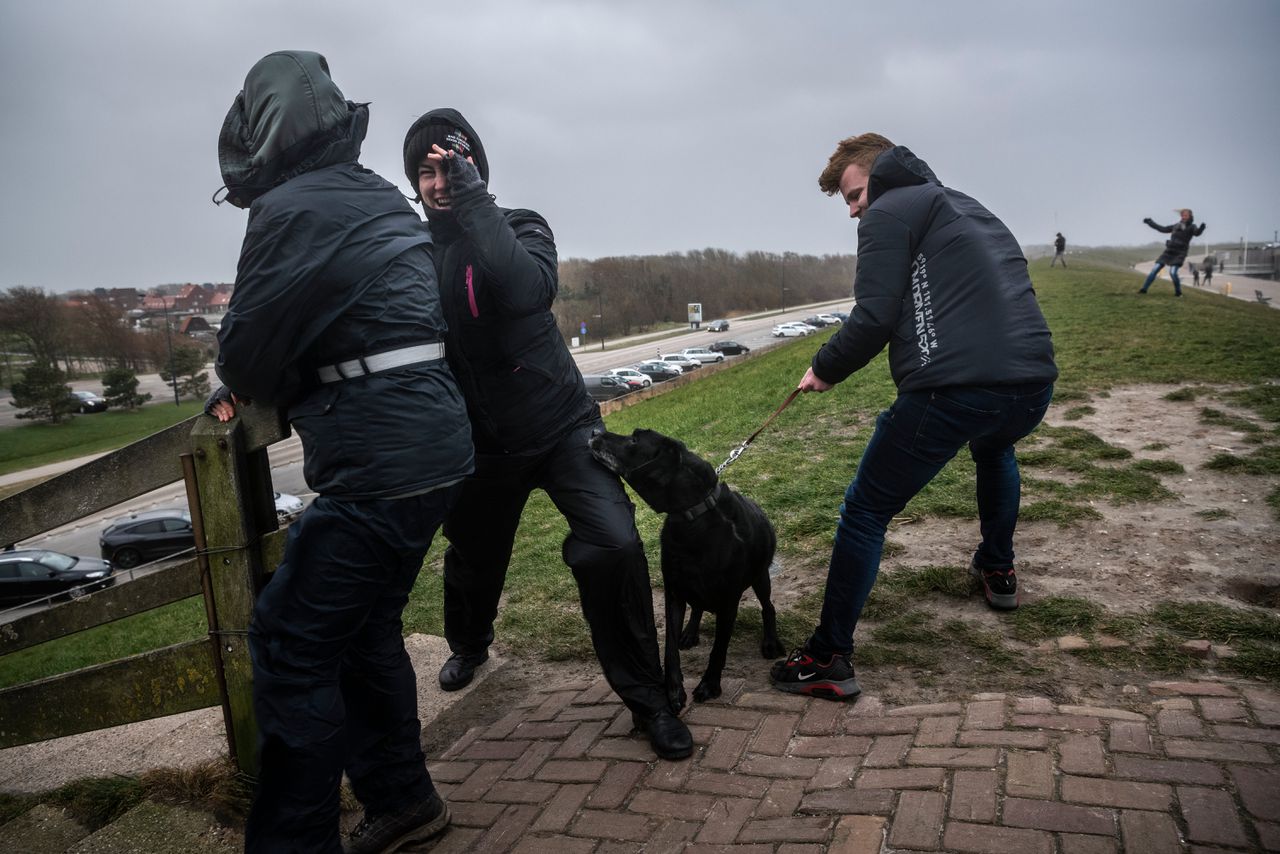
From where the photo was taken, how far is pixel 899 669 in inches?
122

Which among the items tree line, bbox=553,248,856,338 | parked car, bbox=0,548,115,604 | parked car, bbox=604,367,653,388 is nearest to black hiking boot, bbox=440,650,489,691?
parked car, bbox=0,548,115,604

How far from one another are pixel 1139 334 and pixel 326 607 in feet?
37.8

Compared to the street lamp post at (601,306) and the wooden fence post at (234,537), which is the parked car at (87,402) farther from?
the wooden fence post at (234,537)

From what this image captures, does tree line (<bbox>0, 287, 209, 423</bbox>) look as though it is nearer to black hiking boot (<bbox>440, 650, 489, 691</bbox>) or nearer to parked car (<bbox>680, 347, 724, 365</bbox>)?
parked car (<bbox>680, 347, 724, 365</bbox>)

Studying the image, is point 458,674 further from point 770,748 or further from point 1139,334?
point 1139,334

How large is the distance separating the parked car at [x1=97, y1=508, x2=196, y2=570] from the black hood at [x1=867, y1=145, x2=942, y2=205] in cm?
2156

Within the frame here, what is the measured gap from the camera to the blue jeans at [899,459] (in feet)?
9.26

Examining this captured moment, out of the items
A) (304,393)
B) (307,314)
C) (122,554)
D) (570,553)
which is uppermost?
(307,314)

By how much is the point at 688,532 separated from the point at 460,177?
56.0 inches

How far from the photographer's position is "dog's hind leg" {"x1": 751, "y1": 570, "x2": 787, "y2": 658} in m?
3.32

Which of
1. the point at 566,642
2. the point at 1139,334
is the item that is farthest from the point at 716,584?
the point at 1139,334

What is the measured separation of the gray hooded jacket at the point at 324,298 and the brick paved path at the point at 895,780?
1111 millimetres

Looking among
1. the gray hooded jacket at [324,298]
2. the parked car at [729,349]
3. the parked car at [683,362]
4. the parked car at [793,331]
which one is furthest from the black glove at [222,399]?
the parked car at [793,331]

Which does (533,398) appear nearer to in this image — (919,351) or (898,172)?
(919,351)
